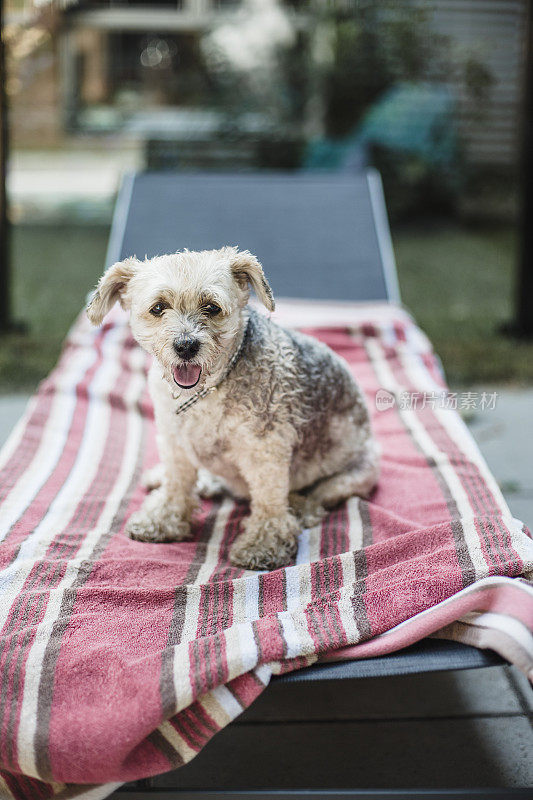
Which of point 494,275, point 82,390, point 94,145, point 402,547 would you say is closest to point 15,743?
point 402,547

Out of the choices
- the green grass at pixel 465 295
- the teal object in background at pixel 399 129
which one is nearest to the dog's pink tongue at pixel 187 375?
the green grass at pixel 465 295

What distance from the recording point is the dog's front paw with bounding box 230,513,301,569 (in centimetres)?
241

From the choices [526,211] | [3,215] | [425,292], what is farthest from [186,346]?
[425,292]

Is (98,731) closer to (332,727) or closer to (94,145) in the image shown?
(332,727)

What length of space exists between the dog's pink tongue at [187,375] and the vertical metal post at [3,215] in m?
4.14

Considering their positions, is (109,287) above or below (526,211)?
above

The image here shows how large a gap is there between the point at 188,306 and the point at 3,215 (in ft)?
13.9

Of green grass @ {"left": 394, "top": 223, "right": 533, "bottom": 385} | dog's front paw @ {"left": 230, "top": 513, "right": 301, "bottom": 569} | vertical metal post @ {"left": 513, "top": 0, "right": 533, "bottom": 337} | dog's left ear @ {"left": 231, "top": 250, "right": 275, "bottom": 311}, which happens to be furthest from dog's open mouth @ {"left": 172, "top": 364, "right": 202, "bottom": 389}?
vertical metal post @ {"left": 513, "top": 0, "right": 533, "bottom": 337}

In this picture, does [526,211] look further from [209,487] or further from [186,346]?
[186,346]

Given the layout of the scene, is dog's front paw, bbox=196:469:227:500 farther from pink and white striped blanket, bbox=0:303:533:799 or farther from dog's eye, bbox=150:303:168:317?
dog's eye, bbox=150:303:168:317

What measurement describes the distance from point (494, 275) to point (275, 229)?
360cm

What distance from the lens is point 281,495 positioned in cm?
246

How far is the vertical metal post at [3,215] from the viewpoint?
5.70m

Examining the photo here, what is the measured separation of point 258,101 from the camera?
8.30 m
